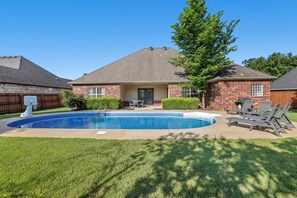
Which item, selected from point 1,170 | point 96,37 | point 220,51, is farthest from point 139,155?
point 96,37

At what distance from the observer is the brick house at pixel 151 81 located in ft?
51.0

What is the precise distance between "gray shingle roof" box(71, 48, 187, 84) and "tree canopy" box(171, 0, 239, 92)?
3135 millimetres

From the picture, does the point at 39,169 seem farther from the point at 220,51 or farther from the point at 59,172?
the point at 220,51

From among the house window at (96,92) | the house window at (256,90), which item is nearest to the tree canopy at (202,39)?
the house window at (256,90)

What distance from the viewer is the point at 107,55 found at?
85.6 ft

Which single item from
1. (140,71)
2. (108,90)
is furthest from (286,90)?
(108,90)

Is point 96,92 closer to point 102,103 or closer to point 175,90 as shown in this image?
point 102,103

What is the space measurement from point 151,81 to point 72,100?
8163 mm

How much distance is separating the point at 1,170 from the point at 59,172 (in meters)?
1.34

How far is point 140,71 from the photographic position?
20266 millimetres

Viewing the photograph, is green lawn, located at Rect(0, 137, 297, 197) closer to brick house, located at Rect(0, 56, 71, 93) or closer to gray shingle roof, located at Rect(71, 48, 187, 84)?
gray shingle roof, located at Rect(71, 48, 187, 84)

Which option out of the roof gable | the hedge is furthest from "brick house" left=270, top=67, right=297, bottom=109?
the roof gable

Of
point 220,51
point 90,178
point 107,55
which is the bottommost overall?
point 90,178

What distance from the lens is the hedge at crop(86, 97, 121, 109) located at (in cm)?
1752
